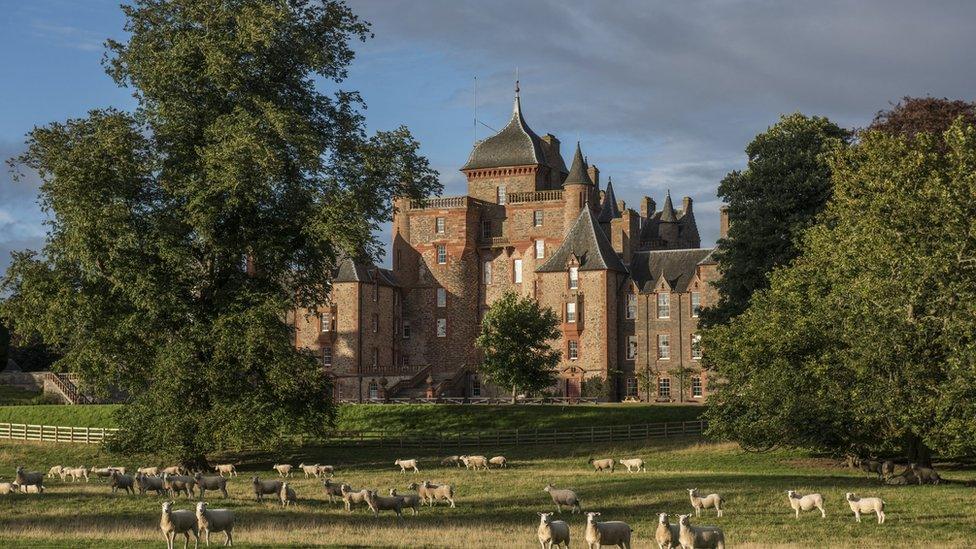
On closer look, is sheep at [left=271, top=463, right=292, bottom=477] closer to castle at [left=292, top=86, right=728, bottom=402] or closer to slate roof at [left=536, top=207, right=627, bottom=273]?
castle at [left=292, top=86, right=728, bottom=402]

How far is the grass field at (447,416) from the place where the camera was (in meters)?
67.7

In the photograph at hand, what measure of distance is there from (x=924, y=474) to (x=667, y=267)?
162ft

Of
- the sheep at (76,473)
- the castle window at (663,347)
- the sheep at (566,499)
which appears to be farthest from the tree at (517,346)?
the sheep at (566,499)

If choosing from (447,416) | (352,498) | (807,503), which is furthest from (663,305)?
(352,498)

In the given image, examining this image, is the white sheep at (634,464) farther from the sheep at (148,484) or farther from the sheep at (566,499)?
the sheep at (148,484)

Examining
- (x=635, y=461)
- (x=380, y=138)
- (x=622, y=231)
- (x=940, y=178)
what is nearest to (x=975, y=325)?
(x=940, y=178)

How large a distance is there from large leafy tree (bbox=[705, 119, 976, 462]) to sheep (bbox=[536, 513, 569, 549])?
18148 millimetres

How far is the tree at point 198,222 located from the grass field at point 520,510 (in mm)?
3957

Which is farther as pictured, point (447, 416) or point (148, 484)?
point (447, 416)

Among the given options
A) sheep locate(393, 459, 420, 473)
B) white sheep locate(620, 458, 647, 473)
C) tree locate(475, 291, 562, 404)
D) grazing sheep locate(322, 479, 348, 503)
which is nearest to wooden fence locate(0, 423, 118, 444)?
sheep locate(393, 459, 420, 473)

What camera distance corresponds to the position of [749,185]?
59.6 meters

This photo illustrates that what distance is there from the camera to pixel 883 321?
41719 millimetres

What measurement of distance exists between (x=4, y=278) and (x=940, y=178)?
33.3 m

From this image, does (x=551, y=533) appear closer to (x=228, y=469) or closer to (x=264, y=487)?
(x=264, y=487)
